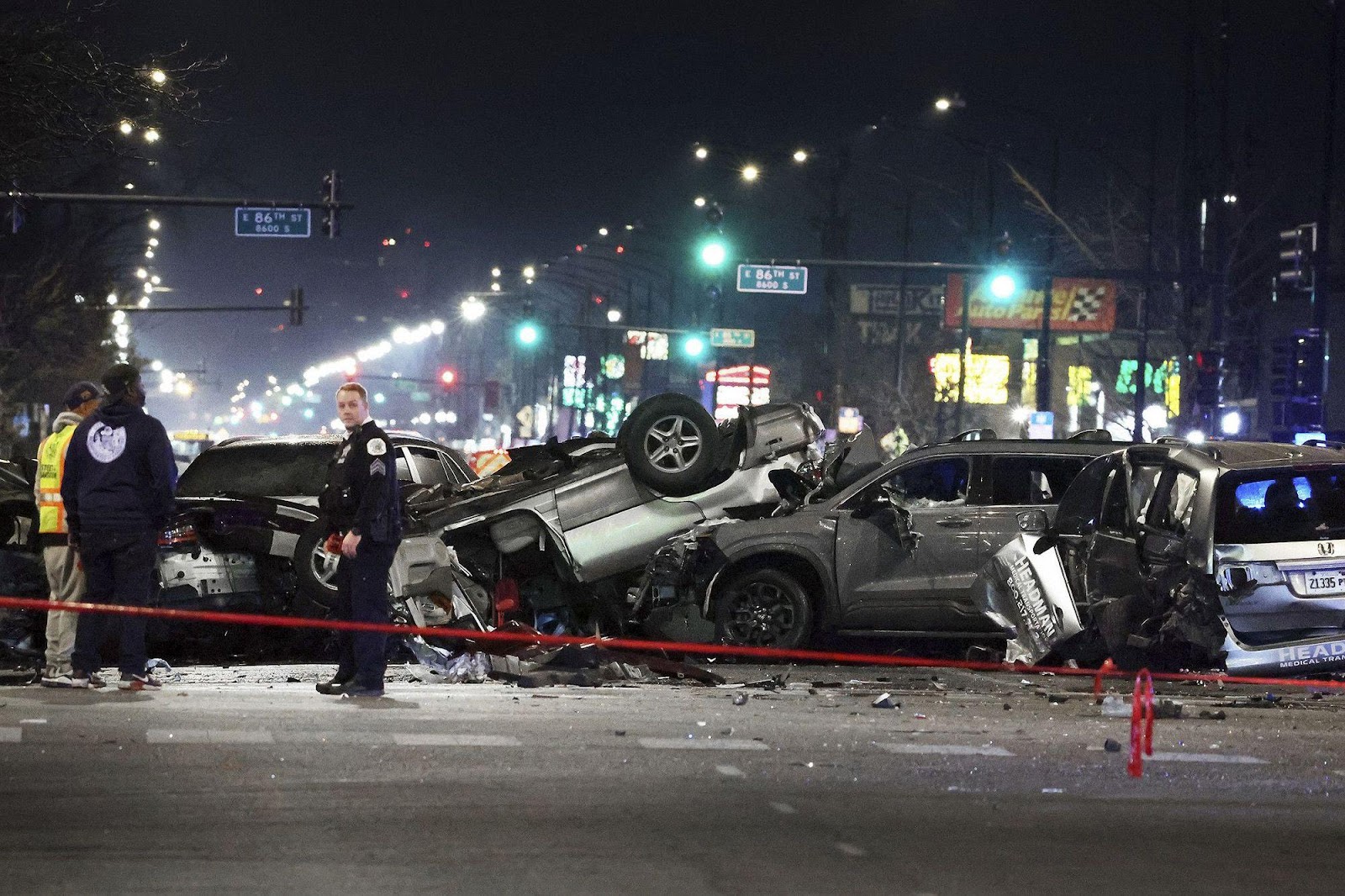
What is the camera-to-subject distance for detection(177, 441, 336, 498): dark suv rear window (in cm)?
1521

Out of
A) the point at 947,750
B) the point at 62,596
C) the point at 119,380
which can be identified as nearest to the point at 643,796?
the point at 947,750

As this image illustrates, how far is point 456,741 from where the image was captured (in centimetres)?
837

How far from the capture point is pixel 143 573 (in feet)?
34.1

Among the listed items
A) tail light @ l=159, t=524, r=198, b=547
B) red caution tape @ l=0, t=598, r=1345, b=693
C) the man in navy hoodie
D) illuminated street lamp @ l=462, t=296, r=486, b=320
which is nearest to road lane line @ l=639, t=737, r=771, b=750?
red caution tape @ l=0, t=598, r=1345, b=693

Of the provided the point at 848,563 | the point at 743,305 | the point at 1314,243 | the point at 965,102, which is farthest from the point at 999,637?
the point at 743,305

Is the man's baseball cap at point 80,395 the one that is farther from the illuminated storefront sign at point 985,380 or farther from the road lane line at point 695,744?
the illuminated storefront sign at point 985,380

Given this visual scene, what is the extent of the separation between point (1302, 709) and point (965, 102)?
2004 cm

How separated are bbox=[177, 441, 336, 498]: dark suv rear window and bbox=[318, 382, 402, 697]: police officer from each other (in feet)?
16.6

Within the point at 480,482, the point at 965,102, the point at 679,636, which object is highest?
the point at 965,102

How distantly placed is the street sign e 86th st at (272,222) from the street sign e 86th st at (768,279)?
8.52 metres

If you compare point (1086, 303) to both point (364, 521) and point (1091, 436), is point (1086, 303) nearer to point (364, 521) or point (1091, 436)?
point (1091, 436)

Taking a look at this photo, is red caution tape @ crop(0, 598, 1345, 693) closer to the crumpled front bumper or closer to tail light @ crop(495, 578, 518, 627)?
the crumpled front bumper

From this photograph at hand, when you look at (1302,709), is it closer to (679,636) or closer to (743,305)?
(679,636)

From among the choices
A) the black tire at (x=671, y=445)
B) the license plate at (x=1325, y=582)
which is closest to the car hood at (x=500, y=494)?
the black tire at (x=671, y=445)
